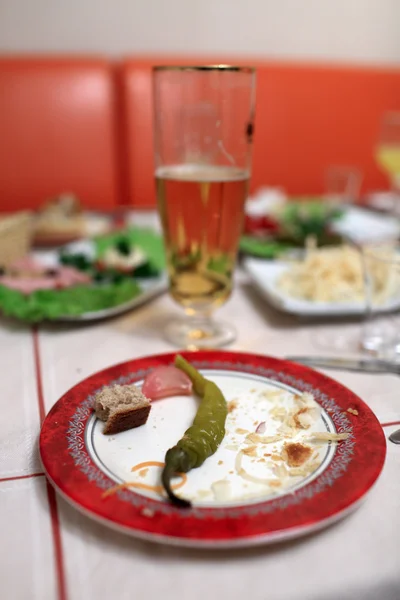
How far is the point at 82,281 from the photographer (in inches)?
39.0

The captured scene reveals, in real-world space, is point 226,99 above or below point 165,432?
above

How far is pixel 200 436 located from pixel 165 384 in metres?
0.13

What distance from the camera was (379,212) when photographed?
5.54 feet

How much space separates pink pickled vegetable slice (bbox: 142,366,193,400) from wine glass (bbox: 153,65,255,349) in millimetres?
177

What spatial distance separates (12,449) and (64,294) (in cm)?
38

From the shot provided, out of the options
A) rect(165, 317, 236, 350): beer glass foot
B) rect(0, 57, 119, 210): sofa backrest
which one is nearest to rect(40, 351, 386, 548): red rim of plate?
rect(165, 317, 236, 350): beer glass foot

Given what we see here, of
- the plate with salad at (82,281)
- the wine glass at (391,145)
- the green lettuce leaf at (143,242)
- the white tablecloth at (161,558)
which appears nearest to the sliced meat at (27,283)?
the plate with salad at (82,281)

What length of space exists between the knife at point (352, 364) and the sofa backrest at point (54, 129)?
1.97 m

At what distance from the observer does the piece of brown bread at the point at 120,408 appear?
513 millimetres

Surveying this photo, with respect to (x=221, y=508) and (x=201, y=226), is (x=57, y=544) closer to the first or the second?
(x=221, y=508)

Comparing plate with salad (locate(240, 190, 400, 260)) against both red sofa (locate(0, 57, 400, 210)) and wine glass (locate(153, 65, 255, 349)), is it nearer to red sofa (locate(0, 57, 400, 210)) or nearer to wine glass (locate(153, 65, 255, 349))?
wine glass (locate(153, 65, 255, 349))

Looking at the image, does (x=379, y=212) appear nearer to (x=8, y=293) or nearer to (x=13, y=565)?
(x=8, y=293)

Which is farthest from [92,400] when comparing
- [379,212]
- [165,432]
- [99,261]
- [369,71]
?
[369,71]

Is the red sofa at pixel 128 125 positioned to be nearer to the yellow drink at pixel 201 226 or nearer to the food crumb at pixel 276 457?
the yellow drink at pixel 201 226
